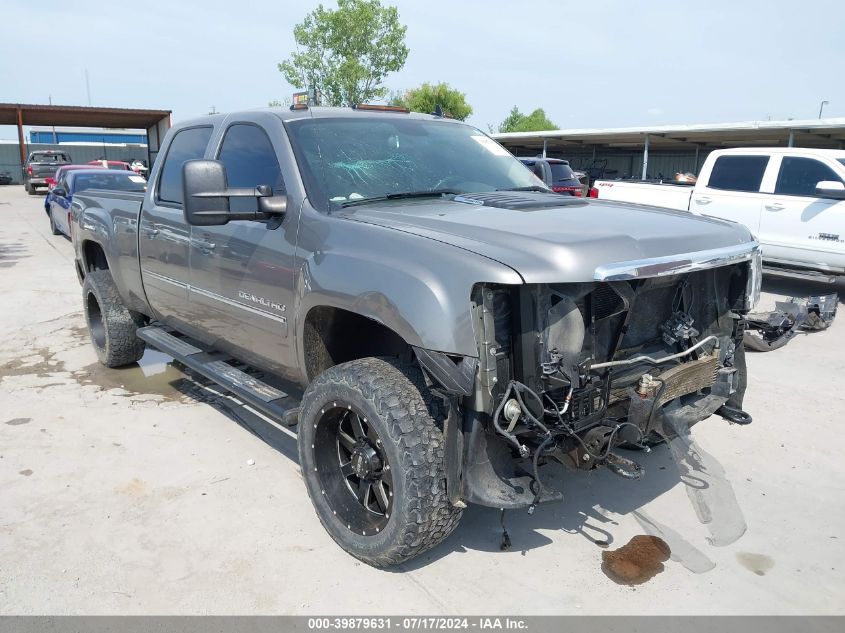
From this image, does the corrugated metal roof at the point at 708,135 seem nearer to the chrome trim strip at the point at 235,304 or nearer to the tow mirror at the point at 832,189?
the tow mirror at the point at 832,189

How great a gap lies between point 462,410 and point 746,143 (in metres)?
24.7

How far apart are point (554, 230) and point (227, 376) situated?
6.92 ft

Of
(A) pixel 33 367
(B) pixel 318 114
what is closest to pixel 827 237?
(B) pixel 318 114

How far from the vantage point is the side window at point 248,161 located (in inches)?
140

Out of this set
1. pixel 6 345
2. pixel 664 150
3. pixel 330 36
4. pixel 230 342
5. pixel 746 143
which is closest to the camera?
pixel 230 342

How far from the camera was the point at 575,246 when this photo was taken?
2.49 m

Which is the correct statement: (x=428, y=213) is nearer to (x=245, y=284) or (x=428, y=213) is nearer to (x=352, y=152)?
(x=352, y=152)

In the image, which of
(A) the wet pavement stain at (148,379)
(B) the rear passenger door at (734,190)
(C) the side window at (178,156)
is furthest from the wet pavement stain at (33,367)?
(B) the rear passenger door at (734,190)

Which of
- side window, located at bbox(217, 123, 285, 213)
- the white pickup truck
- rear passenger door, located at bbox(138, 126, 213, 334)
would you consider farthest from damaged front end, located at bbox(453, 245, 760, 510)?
the white pickup truck

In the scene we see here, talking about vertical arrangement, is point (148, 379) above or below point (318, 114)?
below

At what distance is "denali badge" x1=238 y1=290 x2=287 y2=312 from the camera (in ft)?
11.0

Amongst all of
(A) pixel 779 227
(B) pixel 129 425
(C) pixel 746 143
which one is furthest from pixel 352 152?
(C) pixel 746 143

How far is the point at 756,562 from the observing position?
3.05 meters

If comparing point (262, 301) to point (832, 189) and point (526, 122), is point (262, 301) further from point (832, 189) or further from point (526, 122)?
point (526, 122)
